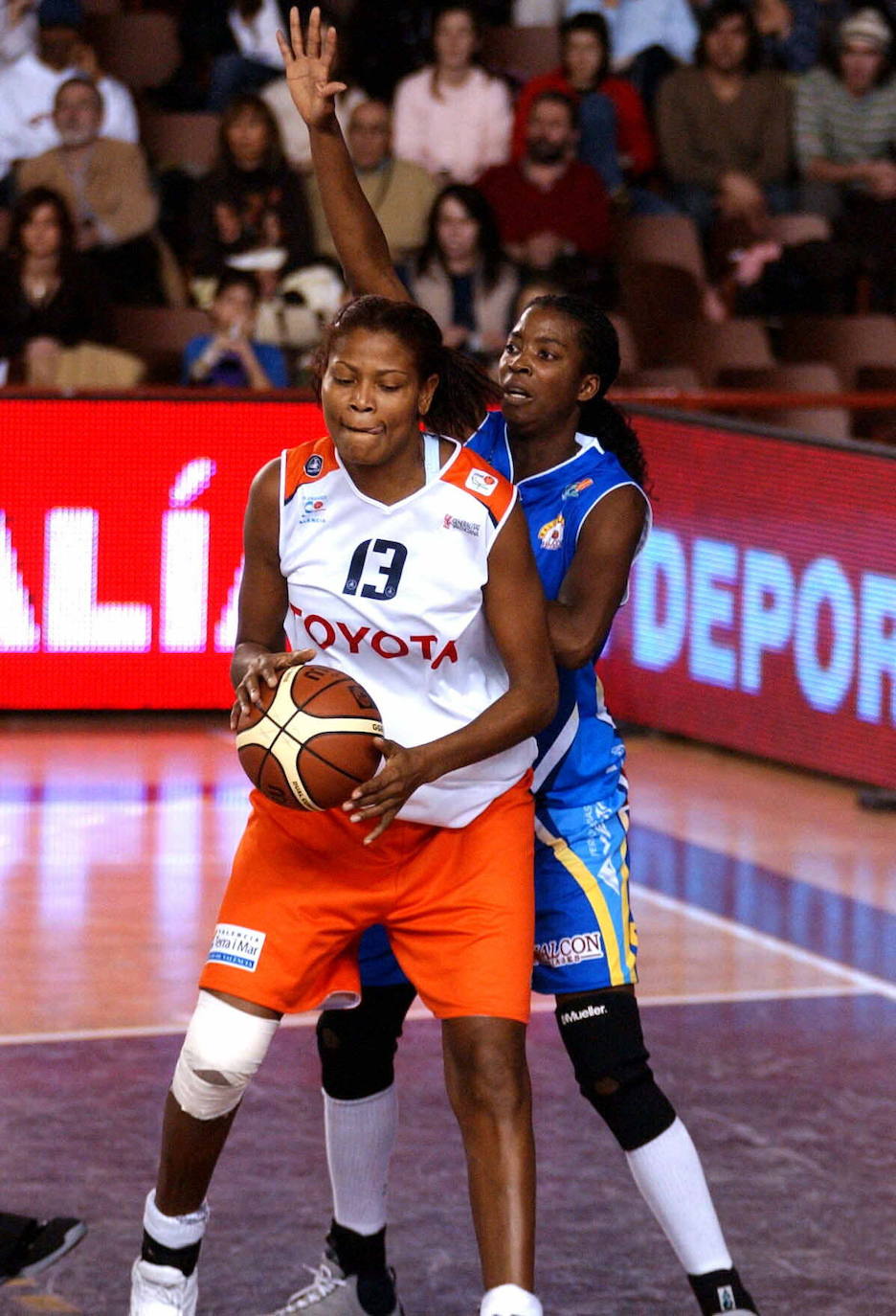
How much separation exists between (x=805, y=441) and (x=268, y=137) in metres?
3.37

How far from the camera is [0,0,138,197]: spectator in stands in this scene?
12.0 metres

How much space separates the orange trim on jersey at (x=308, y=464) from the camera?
13.0ft

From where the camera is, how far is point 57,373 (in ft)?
35.1

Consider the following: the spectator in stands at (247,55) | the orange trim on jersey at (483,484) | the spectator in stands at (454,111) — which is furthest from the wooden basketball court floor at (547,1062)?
the spectator in stands at (247,55)

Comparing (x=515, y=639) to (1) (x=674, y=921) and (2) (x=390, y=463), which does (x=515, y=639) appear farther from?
(1) (x=674, y=921)

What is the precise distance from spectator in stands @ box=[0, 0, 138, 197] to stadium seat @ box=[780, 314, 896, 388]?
3.59m

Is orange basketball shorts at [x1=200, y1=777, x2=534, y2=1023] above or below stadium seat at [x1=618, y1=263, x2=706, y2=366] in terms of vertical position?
above

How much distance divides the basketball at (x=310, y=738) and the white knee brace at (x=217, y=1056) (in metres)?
0.35

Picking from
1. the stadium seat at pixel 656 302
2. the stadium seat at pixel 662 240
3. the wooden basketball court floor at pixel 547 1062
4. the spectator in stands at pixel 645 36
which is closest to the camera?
the wooden basketball court floor at pixel 547 1062

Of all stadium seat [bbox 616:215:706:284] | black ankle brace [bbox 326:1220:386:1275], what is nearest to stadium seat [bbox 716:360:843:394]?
stadium seat [bbox 616:215:706:284]

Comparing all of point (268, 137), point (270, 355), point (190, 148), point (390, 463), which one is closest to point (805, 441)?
point (270, 355)

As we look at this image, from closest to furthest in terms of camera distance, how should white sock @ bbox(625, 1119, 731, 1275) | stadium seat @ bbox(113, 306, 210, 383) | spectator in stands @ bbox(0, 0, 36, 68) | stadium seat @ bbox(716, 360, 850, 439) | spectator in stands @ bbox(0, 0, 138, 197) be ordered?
white sock @ bbox(625, 1119, 731, 1275), stadium seat @ bbox(716, 360, 850, 439), stadium seat @ bbox(113, 306, 210, 383), spectator in stands @ bbox(0, 0, 138, 197), spectator in stands @ bbox(0, 0, 36, 68)

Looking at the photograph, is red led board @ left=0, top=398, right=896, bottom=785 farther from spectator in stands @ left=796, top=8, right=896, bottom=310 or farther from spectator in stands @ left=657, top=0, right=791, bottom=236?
spectator in stands @ left=796, top=8, right=896, bottom=310

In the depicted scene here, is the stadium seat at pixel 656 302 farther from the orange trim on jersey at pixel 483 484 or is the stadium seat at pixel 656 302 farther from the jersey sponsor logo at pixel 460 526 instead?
the jersey sponsor logo at pixel 460 526
